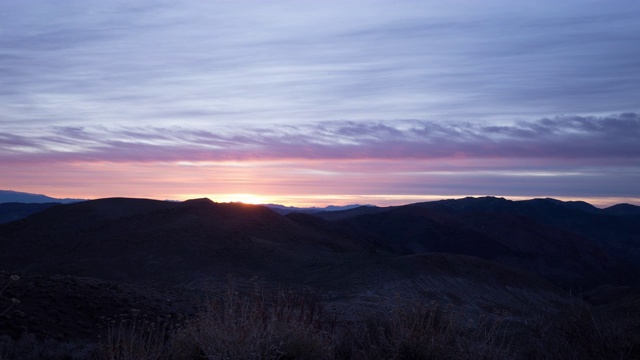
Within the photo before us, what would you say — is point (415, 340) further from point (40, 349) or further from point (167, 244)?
point (167, 244)

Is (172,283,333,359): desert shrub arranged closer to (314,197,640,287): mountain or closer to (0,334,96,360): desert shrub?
(0,334,96,360): desert shrub

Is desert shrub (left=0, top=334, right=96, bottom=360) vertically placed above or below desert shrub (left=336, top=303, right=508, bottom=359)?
below

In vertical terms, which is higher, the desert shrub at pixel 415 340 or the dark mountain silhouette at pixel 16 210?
the dark mountain silhouette at pixel 16 210

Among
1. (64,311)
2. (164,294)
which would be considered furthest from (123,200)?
(64,311)

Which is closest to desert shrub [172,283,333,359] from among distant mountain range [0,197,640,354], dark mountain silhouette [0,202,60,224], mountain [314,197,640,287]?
distant mountain range [0,197,640,354]

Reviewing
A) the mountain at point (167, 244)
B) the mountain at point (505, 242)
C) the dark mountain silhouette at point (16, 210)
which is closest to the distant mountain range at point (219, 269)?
the mountain at point (167, 244)

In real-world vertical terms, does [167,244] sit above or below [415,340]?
below

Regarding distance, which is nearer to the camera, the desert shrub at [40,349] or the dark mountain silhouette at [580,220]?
the desert shrub at [40,349]

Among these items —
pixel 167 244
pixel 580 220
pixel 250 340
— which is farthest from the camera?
pixel 580 220

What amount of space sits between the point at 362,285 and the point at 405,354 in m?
19.4

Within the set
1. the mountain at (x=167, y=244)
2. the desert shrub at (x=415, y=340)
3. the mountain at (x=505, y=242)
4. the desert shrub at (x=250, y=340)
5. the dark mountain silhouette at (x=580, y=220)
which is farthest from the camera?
the dark mountain silhouette at (x=580, y=220)

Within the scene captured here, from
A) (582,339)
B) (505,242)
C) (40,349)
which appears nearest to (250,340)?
(582,339)

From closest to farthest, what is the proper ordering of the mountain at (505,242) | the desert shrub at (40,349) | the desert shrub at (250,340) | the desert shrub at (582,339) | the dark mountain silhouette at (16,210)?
the desert shrub at (250,340) → the desert shrub at (582,339) → the desert shrub at (40,349) → the mountain at (505,242) → the dark mountain silhouette at (16,210)

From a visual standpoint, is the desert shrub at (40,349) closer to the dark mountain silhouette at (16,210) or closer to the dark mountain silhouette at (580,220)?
the dark mountain silhouette at (580,220)
